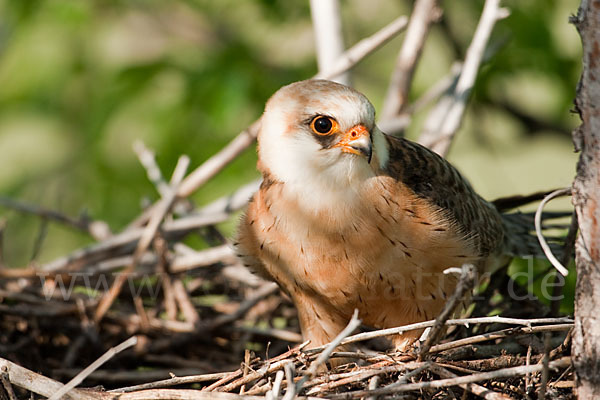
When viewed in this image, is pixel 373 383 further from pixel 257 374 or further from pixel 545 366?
pixel 545 366

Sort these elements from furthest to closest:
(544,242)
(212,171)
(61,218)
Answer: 1. (61,218)
2. (212,171)
3. (544,242)

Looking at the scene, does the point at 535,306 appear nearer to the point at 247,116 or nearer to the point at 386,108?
the point at 386,108

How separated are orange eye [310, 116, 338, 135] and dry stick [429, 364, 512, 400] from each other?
1.21 metres

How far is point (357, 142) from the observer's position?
356 centimetres

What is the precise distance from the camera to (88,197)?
6.55m

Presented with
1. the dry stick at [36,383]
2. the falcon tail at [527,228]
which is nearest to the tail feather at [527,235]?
the falcon tail at [527,228]

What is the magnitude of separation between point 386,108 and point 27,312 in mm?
2532

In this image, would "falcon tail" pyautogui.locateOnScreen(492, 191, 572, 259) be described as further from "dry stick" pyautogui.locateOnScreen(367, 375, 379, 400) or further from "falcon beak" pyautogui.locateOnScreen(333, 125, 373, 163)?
"dry stick" pyautogui.locateOnScreen(367, 375, 379, 400)

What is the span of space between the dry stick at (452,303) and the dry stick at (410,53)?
7.76ft

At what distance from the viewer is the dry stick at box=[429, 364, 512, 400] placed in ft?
9.29

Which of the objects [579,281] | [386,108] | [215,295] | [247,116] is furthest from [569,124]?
[579,281]

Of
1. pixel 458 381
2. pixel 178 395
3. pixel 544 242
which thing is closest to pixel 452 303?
pixel 458 381

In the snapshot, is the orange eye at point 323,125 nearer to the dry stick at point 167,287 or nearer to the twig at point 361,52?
the twig at point 361,52

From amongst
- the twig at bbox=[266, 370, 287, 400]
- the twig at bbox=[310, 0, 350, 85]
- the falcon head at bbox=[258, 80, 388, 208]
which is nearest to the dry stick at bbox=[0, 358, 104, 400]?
the twig at bbox=[266, 370, 287, 400]
